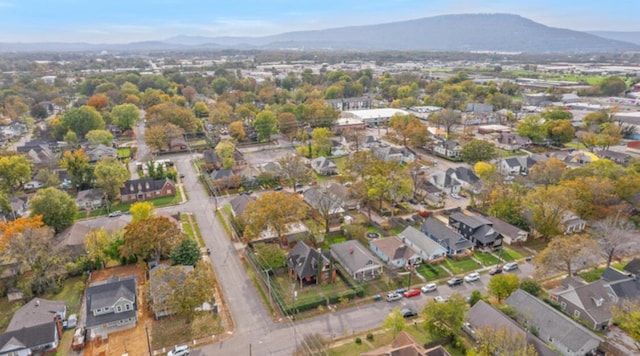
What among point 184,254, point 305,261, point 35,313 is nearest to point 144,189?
point 184,254

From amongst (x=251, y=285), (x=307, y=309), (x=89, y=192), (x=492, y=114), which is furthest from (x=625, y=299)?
(x=492, y=114)

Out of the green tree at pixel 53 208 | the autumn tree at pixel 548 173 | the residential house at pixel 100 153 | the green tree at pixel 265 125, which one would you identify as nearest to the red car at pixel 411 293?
the autumn tree at pixel 548 173

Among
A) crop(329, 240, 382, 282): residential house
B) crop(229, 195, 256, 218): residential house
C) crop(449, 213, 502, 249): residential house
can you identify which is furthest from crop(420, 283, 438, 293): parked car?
crop(229, 195, 256, 218): residential house

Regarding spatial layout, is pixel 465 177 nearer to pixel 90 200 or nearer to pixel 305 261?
pixel 305 261

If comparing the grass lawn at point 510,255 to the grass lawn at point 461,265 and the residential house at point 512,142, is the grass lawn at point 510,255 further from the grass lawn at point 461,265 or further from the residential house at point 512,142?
the residential house at point 512,142

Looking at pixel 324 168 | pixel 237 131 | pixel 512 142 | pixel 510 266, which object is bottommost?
pixel 510 266

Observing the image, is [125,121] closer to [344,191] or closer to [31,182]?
[31,182]
